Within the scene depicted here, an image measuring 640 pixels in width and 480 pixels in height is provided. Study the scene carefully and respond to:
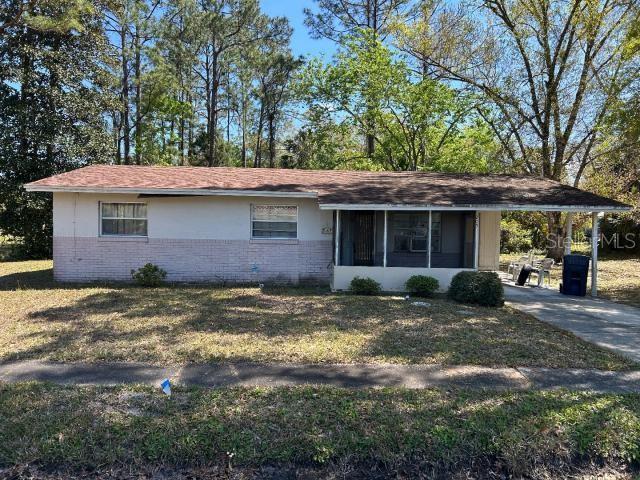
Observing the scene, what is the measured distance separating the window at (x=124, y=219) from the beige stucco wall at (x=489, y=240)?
Answer: 1133 centimetres

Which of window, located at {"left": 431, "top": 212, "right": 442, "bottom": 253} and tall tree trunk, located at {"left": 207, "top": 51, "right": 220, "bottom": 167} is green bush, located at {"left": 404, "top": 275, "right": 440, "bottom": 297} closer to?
window, located at {"left": 431, "top": 212, "right": 442, "bottom": 253}

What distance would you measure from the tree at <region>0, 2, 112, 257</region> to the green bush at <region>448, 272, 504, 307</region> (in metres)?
17.7

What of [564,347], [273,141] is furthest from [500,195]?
[273,141]

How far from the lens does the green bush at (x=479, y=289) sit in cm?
1050

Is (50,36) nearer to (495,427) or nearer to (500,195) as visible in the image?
(500,195)

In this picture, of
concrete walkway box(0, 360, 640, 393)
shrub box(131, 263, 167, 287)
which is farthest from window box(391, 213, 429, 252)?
concrete walkway box(0, 360, 640, 393)

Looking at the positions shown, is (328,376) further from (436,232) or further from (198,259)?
(436,232)

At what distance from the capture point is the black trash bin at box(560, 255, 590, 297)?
12461 millimetres

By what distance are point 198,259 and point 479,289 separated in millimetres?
7719

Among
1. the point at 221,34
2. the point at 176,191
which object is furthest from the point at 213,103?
the point at 176,191

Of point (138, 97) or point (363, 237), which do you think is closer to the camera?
point (363, 237)

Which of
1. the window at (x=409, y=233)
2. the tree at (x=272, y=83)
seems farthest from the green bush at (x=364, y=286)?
the tree at (x=272, y=83)

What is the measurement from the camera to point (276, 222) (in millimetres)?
13531

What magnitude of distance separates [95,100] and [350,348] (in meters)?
20.0
